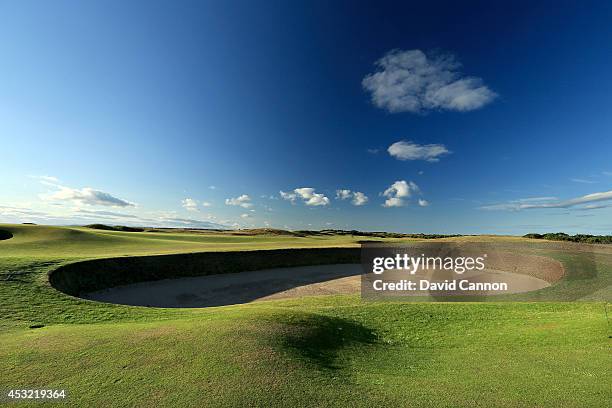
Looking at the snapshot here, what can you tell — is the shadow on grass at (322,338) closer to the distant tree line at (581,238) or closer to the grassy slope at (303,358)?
the grassy slope at (303,358)

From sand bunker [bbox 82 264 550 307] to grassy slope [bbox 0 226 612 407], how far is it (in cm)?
841

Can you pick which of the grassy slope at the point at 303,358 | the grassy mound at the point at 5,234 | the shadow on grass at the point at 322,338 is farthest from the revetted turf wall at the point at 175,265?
the grassy mound at the point at 5,234

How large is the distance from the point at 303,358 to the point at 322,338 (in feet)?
7.12

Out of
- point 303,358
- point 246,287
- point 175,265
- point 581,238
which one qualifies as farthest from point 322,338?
point 581,238

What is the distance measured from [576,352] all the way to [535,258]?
85.2 ft

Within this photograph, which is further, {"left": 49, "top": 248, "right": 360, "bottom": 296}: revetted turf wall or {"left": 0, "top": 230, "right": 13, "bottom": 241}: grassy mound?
{"left": 0, "top": 230, "right": 13, "bottom": 241}: grassy mound

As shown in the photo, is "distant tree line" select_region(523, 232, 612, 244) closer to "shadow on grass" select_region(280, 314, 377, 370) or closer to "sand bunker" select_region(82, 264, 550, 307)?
"sand bunker" select_region(82, 264, 550, 307)

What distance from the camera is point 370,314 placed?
14.2 meters

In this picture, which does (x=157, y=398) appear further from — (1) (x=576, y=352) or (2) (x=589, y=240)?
(2) (x=589, y=240)

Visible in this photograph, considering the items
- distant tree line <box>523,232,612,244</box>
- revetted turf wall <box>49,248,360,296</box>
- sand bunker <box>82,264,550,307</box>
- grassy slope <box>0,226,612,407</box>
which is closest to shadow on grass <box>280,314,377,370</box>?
grassy slope <box>0,226,612,407</box>

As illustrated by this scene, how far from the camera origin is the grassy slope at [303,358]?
574 cm

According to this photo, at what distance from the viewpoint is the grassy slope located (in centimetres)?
574

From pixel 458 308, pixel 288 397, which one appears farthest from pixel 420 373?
pixel 458 308

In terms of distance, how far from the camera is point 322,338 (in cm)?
972
